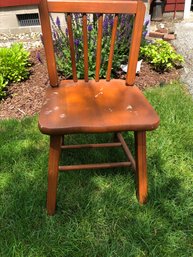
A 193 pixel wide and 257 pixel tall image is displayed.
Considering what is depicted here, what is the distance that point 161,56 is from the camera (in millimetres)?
3395

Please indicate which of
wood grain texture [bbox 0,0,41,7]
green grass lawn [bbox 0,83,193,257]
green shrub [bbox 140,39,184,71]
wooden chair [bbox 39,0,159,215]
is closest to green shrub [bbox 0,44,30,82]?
green grass lawn [bbox 0,83,193,257]

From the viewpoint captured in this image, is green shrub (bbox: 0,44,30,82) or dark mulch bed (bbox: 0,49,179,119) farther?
green shrub (bbox: 0,44,30,82)

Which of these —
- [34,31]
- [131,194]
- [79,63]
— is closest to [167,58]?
[79,63]

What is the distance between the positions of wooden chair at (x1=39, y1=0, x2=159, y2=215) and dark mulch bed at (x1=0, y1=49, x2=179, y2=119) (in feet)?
3.93

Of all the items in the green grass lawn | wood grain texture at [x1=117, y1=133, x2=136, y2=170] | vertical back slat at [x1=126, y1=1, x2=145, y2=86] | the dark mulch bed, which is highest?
vertical back slat at [x1=126, y1=1, x2=145, y2=86]

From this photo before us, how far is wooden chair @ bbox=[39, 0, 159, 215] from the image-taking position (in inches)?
56.2

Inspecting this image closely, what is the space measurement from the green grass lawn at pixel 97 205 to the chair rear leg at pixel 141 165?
7 cm

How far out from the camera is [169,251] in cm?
154

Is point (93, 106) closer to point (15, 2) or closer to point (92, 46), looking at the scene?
point (92, 46)

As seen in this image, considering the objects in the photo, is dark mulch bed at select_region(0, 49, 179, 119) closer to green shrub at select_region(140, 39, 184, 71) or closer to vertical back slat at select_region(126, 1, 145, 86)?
green shrub at select_region(140, 39, 184, 71)

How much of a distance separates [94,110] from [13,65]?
198 centimetres

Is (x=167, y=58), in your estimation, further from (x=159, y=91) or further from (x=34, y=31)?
(x=34, y=31)

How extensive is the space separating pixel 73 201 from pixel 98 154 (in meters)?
0.46

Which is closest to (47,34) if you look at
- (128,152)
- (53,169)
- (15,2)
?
(53,169)
